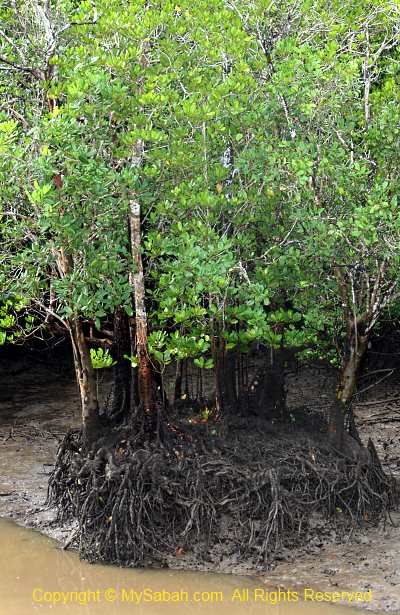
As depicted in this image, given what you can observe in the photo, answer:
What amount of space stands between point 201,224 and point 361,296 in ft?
5.80

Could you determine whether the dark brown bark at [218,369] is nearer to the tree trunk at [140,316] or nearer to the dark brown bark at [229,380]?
the dark brown bark at [229,380]

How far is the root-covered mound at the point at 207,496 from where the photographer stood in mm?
7043

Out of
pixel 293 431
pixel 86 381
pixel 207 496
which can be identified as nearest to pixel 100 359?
pixel 86 381

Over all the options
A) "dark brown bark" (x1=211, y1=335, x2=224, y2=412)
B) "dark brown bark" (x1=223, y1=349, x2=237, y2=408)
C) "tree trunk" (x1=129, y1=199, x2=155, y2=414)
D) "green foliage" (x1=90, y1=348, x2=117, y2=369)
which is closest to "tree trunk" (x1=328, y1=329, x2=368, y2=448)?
"dark brown bark" (x1=223, y1=349, x2=237, y2=408)

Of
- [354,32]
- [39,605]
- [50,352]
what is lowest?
[39,605]

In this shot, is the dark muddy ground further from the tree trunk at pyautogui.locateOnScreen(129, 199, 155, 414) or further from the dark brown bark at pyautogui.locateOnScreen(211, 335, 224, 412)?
the tree trunk at pyautogui.locateOnScreen(129, 199, 155, 414)

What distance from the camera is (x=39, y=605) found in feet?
21.6

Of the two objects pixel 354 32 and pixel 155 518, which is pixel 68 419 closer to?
pixel 155 518

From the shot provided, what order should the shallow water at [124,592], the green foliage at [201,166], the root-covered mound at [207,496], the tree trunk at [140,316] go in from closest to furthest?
the shallow water at [124,592] < the green foliage at [201,166] < the root-covered mound at [207,496] < the tree trunk at [140,316]

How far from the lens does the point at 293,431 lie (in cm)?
786

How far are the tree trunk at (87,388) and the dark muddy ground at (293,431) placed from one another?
92 cm

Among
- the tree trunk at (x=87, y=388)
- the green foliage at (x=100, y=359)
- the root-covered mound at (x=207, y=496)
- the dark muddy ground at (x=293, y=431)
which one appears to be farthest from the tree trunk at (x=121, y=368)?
the dark muddy ground at (x=293, y=431)

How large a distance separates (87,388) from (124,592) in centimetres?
183

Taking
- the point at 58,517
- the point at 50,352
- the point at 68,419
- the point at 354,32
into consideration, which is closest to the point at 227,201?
the point at 354,32
